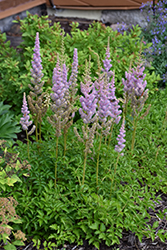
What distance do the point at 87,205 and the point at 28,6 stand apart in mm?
5834

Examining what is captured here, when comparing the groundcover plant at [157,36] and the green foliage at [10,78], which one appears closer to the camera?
the green foliage at [10,78]

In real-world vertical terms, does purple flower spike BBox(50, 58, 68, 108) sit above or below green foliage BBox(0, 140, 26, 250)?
above

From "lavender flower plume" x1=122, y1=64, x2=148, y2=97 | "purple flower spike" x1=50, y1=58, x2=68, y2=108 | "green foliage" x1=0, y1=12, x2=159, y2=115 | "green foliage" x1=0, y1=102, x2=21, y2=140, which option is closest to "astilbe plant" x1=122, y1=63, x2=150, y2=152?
"lavender flower plume" x1=122, y1=64, x2=148, y2=97

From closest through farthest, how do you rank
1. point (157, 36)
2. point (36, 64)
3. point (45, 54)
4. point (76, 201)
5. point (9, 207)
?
1. point (9, 207)
2. point (36, 64)
3. point (76, 201)
4. point (45, 54)
5. point (157, 36)

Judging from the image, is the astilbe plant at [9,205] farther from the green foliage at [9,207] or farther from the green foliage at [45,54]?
the green foliage at [45,54]

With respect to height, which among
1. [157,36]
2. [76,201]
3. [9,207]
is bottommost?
[76,201]

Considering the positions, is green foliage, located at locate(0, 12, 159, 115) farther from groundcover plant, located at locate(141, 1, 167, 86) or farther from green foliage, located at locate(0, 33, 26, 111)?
groundcover plant, located at locate(141, 1, 167, 86)

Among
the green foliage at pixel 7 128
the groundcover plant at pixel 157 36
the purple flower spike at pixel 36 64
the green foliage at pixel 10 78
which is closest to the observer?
the purple flower spike at pixel 36 64

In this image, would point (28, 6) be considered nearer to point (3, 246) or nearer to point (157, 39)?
point (157, 39)

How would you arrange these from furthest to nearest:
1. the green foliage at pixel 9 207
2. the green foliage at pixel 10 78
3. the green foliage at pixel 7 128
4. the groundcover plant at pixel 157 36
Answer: the groundcover plant at pixel 157 36
the green foliage at pixel 10 78
the green foliage at pixel 7 128
the green foliage at pixel 9 207

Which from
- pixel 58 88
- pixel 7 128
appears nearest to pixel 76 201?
pixel 58 88

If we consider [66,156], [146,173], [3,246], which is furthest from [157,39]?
[3,246]

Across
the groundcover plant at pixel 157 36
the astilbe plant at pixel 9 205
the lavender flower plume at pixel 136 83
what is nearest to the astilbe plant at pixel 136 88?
the lavender flower plume at pixel 136 83

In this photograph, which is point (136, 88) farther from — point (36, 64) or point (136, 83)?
point (36, 64)
